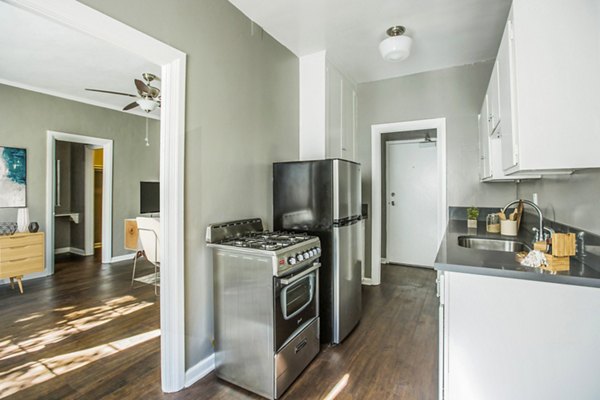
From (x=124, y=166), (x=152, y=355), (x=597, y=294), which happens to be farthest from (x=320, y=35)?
(x=124, y=166)

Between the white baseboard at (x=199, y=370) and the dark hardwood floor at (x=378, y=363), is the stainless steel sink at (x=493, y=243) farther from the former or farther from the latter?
the white baseboard at (x=199, y=370)

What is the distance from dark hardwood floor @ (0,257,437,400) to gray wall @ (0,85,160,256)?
159 centimetres

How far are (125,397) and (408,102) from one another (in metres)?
3.93

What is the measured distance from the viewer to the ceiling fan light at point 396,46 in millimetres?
2627

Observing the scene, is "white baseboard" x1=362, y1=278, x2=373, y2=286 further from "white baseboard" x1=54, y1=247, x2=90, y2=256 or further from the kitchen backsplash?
"white baseboard" x1=54, y1=247, x2=90, y2=256

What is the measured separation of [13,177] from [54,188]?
49cm

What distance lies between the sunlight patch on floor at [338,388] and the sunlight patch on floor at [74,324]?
2.23 metres

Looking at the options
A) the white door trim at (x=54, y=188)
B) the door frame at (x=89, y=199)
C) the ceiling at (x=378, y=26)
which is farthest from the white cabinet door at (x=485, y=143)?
the door frame at (x=89, y=199)

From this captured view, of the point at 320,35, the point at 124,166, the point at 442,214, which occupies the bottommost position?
the point at 442,214

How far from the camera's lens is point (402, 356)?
2.16 metres

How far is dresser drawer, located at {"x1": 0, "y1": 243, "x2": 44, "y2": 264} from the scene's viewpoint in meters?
3.59

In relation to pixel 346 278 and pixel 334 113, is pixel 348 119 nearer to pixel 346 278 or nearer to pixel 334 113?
pixel 334 113

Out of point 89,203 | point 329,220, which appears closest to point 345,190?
point 329,220

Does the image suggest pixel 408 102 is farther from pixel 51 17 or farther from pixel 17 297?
pixel 17 297
